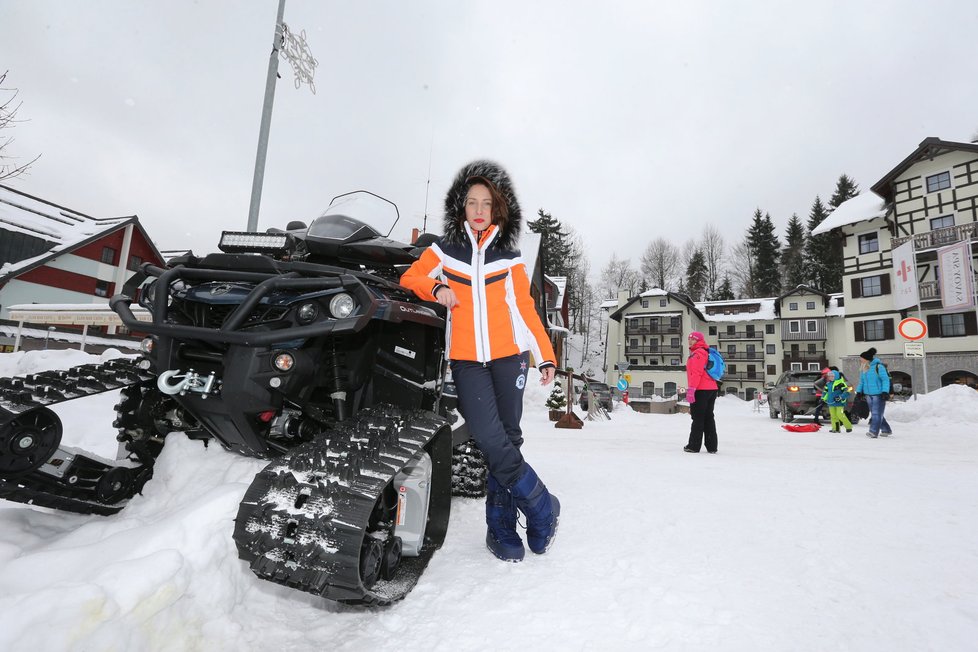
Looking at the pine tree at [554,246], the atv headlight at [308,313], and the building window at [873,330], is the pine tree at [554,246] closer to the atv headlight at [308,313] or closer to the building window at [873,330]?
the building window at [873,330]

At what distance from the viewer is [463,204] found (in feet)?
8.82

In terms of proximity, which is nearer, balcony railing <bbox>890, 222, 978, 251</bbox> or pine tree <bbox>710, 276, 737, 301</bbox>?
balcony railing <bbox>890, 222, 978, 251</bbox>

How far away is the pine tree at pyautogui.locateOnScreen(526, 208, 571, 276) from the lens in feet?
186

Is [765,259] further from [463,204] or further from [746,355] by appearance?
[463,204]

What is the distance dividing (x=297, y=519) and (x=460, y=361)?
1131 mm

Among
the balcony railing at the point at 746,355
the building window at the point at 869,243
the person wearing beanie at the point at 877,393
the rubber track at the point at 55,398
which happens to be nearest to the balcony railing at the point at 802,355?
the balcony railing at the point at 746,355

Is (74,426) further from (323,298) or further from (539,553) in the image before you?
(539,553)

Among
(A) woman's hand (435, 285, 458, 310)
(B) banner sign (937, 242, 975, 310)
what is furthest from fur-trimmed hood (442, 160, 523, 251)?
(B) banner sign (937, 242, 975, 310)

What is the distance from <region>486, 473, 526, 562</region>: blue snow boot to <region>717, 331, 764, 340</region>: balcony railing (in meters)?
54.6

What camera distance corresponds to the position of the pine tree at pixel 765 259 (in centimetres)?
6103

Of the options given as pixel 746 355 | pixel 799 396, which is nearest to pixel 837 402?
pixel 799 396

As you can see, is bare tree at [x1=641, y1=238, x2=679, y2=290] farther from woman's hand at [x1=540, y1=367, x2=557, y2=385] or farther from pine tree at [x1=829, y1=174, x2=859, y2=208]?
woman's hand at [x1=540, y1=367, x2=557, y2=385]

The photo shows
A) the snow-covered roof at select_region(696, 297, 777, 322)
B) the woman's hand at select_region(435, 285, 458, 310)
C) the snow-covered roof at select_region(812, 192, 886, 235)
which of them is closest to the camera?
the woman's hand at select_region(435, 285, 458, 310)

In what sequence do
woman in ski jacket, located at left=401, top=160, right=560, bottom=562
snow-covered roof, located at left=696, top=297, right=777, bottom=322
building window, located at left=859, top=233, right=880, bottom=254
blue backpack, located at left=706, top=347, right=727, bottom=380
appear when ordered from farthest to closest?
snow-covered roof, located at left=696, top=297, right=777, bottom=322
building window, located at left=859, top=233, right=880, bottom=254
blue backpack, located at left=706, top=347, right=727, bottom=380
woman in ski jacket, located at left=401, top=160, right=560, bottom=562
